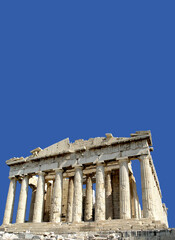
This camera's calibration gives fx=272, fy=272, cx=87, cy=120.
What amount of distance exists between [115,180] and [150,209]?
7630 mm

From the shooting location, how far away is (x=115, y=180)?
2750 centimetres

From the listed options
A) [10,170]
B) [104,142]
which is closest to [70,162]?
[104,142]

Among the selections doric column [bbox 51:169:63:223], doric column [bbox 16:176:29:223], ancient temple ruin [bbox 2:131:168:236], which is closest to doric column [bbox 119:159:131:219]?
ancient temple ruin [bbox 2:131:168:236]

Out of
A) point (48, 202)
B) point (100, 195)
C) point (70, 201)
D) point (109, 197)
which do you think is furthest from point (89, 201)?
point (48, 202)

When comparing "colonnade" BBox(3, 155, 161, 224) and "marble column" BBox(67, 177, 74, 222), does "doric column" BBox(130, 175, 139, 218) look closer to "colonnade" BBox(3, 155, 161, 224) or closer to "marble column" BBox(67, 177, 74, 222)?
"colonnade" BBox(3, 155, 161, 224)

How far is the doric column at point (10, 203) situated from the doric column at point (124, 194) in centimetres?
1211

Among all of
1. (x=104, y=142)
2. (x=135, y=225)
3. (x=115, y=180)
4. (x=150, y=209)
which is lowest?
(x=135, y=225)

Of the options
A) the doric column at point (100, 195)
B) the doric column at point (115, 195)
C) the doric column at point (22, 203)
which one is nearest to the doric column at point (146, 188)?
the doric column at point (100, 195)

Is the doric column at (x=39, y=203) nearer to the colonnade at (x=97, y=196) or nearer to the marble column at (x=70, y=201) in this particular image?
the colonnade at (x=97, y=196)

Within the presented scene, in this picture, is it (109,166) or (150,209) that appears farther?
(109,166)

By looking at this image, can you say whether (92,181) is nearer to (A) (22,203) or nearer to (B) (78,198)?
(B) (78,198)

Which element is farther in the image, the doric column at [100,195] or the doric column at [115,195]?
the doric column at [115,195]

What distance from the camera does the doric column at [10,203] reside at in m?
26.8

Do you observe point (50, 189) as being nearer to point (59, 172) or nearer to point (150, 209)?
point (59, 172)
